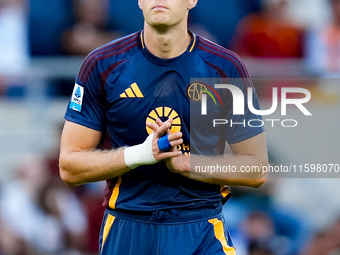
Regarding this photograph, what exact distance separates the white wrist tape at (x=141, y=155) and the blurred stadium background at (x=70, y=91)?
347 cm

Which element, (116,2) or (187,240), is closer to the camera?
(187,240)

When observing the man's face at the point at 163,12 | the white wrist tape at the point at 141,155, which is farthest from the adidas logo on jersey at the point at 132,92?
the man's face at the point at 163,12

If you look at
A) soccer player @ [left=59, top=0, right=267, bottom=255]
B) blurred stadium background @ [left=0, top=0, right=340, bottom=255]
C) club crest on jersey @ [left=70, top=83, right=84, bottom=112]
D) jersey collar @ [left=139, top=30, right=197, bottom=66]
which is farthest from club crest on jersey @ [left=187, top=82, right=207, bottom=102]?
blurred stadium background @ [left=0, top=0, right=340, bottom=255]

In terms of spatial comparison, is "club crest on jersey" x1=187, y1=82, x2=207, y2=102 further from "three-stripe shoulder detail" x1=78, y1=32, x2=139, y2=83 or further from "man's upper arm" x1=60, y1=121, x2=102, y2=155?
"man's upper arm" x1=60, y1=121, x2=102, y2=155

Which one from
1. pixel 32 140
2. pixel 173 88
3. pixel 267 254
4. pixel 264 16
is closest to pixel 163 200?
pixel 173 88

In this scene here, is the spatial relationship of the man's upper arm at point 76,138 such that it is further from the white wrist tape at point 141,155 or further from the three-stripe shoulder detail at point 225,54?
the three-stripe shoulder detail at point 225,54

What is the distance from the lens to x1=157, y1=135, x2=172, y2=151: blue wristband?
430cm

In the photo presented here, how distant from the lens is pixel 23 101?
9.08 metres

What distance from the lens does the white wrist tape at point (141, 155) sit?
4.37 metres

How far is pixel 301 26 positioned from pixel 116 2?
2312 mm

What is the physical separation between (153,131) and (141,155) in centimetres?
17

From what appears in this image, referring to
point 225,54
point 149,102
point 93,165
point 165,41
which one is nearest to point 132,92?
point 149,102

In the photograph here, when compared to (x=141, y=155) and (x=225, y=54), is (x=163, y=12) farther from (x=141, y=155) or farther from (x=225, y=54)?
(x=141, y=155)

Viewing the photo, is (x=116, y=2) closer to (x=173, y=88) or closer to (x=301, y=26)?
(x=301, y=26)
